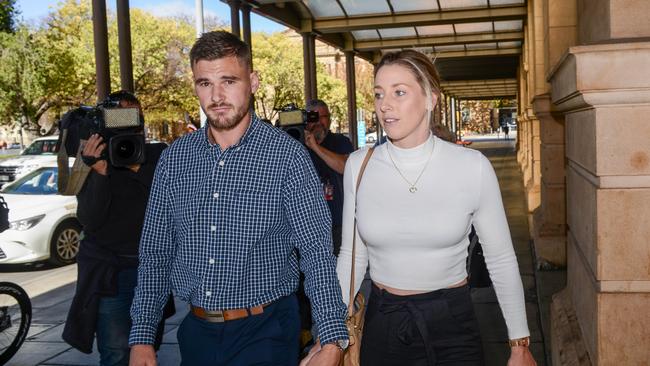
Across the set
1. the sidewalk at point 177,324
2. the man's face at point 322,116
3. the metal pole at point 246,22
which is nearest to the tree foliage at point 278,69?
the metal pole at point 246,22

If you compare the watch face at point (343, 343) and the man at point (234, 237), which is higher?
the man at point (234, 237)

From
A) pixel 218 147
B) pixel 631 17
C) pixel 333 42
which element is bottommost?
pixel 218 147

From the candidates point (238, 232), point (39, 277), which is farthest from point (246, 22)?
point (238, 232)

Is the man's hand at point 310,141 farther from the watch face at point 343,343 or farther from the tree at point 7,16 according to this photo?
the tree at point 7,16

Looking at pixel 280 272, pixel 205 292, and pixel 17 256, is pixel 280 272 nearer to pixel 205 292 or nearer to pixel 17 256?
pixel 205 292

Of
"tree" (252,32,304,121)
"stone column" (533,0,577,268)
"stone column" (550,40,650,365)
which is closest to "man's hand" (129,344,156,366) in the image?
"stone column" (550,40,650,365)

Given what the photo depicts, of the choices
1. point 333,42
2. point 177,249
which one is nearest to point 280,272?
point 177,249

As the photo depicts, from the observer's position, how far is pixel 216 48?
2916mm

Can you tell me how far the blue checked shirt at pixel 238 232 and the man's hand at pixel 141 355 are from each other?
0.02m

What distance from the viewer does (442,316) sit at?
2742mm

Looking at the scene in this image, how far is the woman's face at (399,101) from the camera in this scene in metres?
2.82

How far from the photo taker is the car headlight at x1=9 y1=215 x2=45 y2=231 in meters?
10.7

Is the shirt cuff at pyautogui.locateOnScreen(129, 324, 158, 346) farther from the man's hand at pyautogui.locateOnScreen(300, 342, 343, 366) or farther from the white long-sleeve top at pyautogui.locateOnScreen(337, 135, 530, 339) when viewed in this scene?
the white long-sleeve top at pyautogui.locateOnScreen(337, 135, 530, 339)

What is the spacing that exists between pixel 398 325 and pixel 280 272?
498 millimetres
